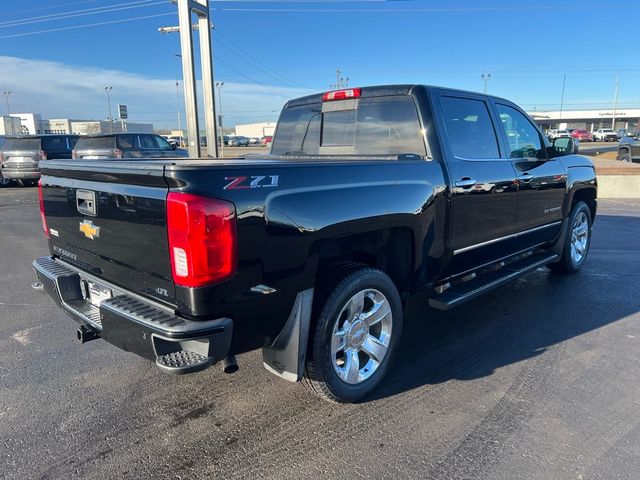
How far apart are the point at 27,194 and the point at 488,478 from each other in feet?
53.0

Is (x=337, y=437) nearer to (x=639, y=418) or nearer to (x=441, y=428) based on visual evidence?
(x=441, y=428)

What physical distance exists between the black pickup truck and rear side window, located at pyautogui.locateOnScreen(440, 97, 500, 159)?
A: 18mm

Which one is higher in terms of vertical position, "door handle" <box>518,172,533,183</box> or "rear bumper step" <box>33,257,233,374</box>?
"door handle" <box>518,172,533,183</box>

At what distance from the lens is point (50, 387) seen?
10.8 feet

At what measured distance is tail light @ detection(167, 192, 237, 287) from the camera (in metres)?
2.21

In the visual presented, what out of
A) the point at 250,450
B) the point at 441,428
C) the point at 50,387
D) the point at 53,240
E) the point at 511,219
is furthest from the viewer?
the point at 511,219

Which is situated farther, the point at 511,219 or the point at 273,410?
the point at 511,219

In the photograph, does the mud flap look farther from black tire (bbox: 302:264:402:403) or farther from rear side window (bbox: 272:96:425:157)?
rear side window (bbox: 272:96:425:157)

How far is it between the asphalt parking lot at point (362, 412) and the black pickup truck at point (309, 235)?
379 millimetres

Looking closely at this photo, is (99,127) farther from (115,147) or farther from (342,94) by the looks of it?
(342,94)

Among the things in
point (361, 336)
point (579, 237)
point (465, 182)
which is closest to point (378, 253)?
point (361, 336)

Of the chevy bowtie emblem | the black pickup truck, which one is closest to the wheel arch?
the black pickup truck

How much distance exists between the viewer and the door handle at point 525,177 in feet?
14.9

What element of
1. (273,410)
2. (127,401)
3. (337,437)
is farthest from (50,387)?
(337,437)
